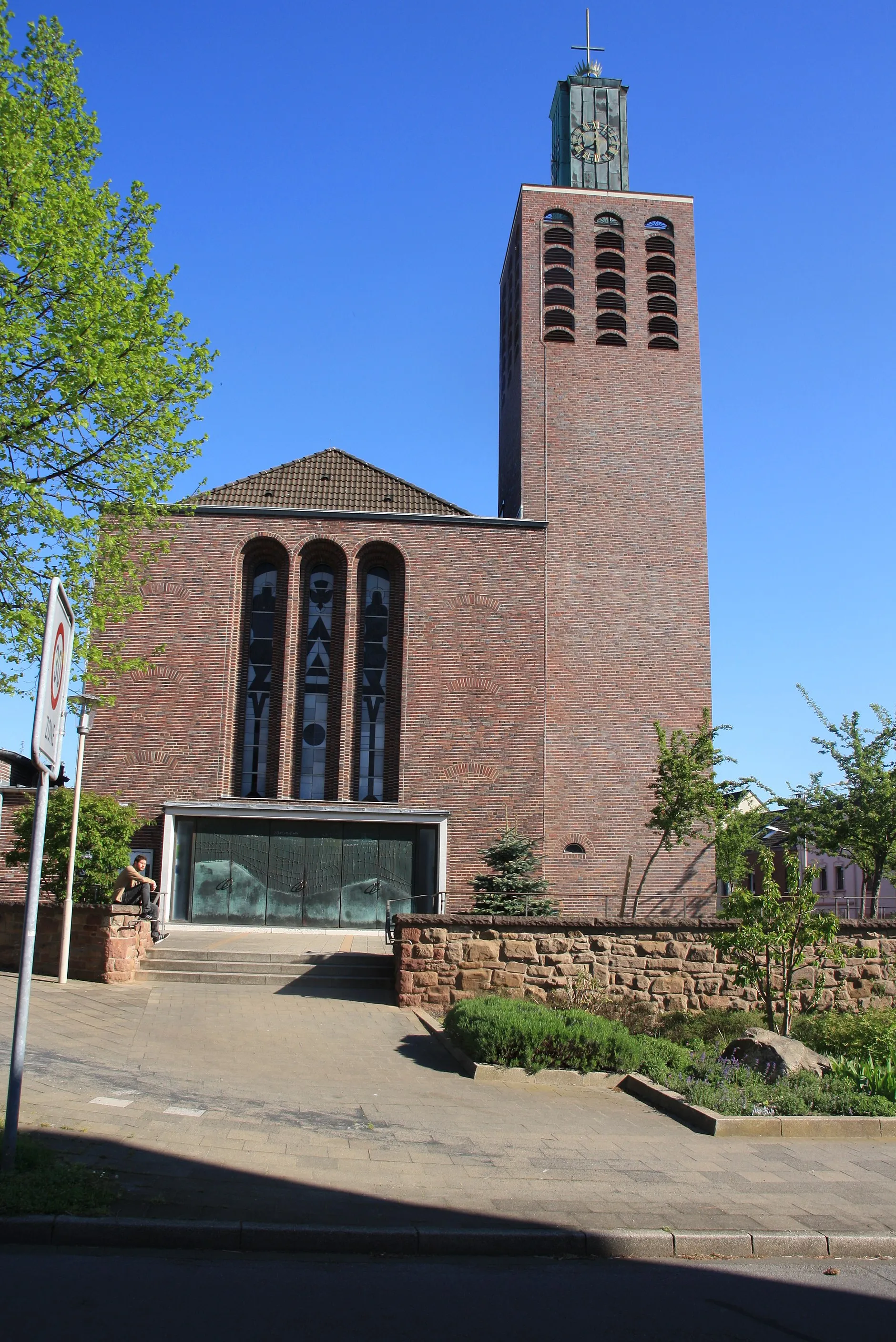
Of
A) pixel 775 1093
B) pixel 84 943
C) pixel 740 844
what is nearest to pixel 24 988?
pixel 775 1093

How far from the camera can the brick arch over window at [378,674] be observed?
2564 centimetres

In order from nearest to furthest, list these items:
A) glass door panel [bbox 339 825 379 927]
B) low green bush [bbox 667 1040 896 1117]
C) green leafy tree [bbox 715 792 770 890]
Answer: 1. low green bush [bbox 667 1040 896 1117]
2. glass door panel [bbox 339 825 379 927]
3. green leafy tree [bbox 715 792 770 890]

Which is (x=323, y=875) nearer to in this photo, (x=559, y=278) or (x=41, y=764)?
(x=559, y=278)

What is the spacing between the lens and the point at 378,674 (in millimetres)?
26328

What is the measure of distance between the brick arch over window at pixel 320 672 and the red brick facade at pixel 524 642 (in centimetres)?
16

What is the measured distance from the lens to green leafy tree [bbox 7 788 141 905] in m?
16.1

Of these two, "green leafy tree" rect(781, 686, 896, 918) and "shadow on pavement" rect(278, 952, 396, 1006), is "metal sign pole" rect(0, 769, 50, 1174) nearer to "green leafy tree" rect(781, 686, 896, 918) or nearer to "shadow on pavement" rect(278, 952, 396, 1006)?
"shadow on pavement" rect(278, 952, 396, 1006)

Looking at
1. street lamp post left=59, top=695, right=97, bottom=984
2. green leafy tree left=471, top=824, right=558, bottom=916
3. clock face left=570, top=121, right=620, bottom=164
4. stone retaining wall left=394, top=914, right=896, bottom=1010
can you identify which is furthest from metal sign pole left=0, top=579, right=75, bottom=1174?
clock face left=570, top=121, right=620, bottom=164

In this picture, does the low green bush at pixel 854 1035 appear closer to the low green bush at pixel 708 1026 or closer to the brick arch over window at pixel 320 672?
the low green bush at pixel 708 1026

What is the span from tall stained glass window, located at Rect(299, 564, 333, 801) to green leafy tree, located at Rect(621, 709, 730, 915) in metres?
8.24

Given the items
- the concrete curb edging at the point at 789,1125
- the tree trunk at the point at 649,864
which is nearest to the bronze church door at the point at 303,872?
the tree trunk at the point at 649,864

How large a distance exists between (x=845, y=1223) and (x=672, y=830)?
1796 centimetres

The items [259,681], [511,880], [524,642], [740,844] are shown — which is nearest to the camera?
[511,880]

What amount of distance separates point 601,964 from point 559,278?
2295cm
